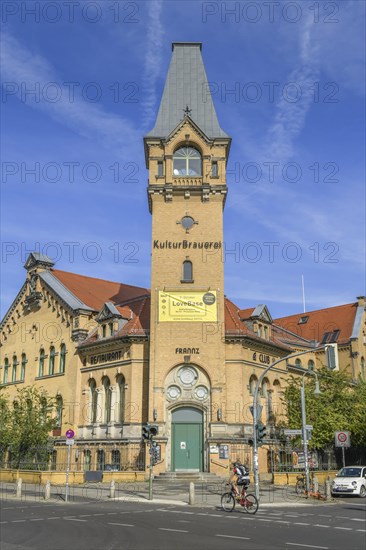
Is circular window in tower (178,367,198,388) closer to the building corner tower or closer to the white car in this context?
the building corner tower

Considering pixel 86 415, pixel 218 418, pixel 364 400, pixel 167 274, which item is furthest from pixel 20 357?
pixel 364 400

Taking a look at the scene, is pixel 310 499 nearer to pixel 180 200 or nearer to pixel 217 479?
pixel 217 479

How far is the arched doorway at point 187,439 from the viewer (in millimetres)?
37969

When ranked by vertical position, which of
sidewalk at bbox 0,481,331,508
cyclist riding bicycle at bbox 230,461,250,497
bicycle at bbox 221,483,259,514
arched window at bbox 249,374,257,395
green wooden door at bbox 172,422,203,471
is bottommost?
sidewalk at bbox 0,481,331,508

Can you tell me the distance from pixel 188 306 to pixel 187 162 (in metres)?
11.0

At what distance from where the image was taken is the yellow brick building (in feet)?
128

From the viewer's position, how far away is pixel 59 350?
157 feet

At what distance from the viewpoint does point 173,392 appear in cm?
3953

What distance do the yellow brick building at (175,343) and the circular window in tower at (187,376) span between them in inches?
2.9

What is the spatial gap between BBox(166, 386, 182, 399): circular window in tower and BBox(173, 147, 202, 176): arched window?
1557 cm

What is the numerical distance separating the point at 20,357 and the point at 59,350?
7016 millimetres

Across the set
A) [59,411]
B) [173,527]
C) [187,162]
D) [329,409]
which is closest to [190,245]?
[187,162]

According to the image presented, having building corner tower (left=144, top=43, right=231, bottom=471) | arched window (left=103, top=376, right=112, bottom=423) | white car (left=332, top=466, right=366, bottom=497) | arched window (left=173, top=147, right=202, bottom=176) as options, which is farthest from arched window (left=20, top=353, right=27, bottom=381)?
white car (left=332, top=466, right=366, bottom=497)

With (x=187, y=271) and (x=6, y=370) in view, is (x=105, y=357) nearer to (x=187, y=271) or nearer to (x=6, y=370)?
(x=187, y=271)
